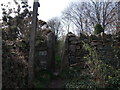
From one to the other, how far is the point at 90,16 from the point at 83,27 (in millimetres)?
850

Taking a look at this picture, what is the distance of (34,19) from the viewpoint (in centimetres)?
397

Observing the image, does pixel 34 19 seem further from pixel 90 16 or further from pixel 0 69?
pixel 90 16

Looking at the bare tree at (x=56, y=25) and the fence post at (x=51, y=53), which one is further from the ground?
the bare tree at (x=56, y=25)

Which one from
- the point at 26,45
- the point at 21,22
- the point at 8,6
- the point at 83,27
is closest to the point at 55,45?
the point at 26,45

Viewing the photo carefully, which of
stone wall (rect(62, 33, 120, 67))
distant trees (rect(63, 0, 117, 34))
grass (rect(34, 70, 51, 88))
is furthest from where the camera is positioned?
distant trees (rect(63, 0, 117, 34))

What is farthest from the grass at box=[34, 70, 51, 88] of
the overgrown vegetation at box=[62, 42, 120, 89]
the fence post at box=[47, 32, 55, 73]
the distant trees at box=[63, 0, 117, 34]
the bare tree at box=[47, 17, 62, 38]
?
the distant trees at box=[63, 0, 117, 34]

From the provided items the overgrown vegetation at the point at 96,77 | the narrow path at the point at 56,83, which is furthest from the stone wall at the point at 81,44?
the overgrown vegetation at the point at 96,77

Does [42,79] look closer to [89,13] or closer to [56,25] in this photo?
[56,25]

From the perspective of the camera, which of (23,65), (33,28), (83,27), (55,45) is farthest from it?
(83,27)

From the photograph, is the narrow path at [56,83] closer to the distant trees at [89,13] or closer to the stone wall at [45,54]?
the stone wall at [45,54]

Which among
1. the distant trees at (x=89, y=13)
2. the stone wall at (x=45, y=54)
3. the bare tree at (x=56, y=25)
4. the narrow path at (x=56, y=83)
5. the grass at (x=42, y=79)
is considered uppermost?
the distant trees at (x=89, y=13)

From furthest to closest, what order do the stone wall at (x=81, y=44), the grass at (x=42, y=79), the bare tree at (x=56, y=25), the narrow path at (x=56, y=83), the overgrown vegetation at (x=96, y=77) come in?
the bare tree at (x=56, y=25) < the stone wall at (x=81, y=44) < the narrow path at (x=56, y=83) < the grass at (x=42, y=79) < the overgrown vegetation at (x=96, y=77)

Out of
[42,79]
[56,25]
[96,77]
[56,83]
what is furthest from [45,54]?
[56,25]

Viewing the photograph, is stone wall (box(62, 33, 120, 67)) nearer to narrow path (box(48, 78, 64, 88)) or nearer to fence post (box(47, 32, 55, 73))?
fence post (box(47, 32, 55, 73))
